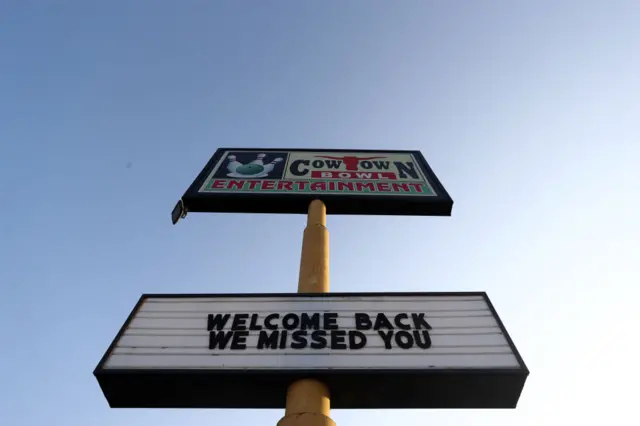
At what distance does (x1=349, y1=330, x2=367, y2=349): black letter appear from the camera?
5.14 meters

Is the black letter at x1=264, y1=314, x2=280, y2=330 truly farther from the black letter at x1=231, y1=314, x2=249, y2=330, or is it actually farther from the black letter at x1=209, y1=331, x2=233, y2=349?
the black letter at x1=209, y1=331, x2=233, y2=349

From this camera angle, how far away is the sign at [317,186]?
8.13 meters

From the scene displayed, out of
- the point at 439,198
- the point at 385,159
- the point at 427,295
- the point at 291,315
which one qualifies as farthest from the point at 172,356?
the point at 385,159

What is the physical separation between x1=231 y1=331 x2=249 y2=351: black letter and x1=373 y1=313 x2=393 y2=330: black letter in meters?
1.37

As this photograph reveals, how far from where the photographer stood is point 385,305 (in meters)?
5.65

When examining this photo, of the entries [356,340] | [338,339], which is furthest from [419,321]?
[338,339]

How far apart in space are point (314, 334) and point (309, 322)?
0.56 ft

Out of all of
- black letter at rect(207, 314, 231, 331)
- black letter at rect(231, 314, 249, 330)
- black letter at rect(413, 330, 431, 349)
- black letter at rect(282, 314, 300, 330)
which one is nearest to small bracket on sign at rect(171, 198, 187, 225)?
black letter at rect(207, 314, 231, 331)

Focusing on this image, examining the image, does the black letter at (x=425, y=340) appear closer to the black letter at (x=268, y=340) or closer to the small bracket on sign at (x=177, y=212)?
the black letter at (x=268, y=340)

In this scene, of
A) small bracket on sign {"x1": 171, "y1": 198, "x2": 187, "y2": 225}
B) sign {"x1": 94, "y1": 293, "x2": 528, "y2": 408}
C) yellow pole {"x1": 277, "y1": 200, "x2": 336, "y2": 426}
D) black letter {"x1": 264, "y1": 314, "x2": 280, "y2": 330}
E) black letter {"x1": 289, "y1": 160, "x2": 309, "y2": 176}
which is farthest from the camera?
black letter {"x1": 289, "y1": 160, "x2": 309, "y2": 176}

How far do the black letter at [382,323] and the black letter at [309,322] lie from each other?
618 millimetres

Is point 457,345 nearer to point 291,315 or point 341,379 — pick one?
point 341,379

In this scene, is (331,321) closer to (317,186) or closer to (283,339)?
(283,339)

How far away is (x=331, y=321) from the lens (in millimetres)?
5410
